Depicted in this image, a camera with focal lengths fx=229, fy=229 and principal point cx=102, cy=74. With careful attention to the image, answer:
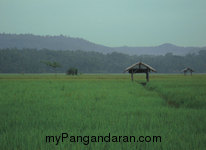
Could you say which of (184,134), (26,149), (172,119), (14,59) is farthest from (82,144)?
(14,59)

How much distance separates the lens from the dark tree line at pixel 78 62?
10700 centimetres

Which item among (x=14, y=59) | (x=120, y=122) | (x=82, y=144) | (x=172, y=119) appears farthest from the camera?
(x=14, y=59)

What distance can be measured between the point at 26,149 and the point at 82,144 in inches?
36.3

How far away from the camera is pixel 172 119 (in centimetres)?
614

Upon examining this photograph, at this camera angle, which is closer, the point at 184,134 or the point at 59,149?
the point at 59,149

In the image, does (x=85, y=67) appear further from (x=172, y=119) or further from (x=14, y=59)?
(x=172, y=119)

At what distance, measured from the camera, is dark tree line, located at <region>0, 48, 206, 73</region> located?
10700 cm

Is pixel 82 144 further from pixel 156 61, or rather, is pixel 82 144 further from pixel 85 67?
pixel 156 61

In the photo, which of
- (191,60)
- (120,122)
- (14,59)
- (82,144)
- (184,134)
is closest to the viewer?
(82,144)

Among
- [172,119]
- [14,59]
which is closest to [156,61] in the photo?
[14,59]

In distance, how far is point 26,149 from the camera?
3775 millimetres

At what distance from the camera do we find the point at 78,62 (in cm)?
12531

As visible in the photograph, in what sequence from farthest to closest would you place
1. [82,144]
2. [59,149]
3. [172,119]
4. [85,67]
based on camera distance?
[85,67] → [172,119] → [82,144] → [59,149]

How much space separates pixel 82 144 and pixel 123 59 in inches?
5541
